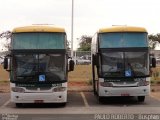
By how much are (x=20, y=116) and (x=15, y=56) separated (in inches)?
161

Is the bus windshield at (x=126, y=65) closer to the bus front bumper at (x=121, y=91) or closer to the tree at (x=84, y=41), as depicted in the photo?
the bus front bumper at (x=121, y=91)

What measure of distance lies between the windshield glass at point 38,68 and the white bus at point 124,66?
2207mm

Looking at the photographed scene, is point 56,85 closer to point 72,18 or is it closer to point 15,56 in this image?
point 15,56

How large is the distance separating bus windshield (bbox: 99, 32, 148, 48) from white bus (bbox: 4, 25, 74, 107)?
2147 millimetres

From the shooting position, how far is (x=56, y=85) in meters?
21.7

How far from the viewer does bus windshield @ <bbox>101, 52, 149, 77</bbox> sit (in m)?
23.0

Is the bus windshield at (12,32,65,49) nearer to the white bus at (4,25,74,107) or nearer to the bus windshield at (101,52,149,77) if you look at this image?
the white bus at (4,25,74,107)

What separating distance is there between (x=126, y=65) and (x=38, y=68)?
4.08 metres

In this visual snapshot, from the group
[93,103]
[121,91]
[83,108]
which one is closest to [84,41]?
[93,103]

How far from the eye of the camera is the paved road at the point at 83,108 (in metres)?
19.1

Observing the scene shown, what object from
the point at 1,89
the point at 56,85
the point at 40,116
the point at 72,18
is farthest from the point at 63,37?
the point at 72,18

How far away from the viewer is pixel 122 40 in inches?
925

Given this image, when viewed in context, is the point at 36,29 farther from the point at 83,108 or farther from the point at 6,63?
the point at 83,108

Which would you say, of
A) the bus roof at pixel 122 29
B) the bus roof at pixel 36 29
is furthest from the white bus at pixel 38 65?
the bus roof at pixel 122 29
